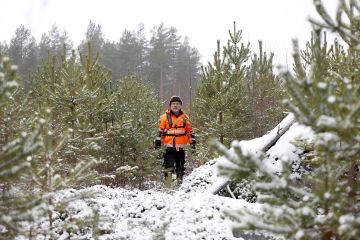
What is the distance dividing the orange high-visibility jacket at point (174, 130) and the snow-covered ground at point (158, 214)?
8.33 ft

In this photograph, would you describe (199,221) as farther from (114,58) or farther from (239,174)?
(114,58)

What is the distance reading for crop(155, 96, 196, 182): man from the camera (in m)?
9.76

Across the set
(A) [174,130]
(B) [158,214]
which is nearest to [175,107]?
(A) [174,130]

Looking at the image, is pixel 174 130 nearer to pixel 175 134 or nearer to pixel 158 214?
pixel 175 134

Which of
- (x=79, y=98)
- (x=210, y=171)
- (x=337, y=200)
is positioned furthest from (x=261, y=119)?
(x=337, y=200)

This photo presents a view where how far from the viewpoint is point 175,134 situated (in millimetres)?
9734

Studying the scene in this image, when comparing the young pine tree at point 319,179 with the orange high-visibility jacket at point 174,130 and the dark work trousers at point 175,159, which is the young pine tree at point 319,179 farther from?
the dark work trousers at point 175,159

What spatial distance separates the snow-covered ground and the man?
8.25 feet

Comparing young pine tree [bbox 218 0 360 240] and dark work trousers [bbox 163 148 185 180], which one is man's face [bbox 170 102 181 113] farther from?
young pine tree [bbox 218 0 360 240]

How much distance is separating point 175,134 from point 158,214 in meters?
4.02

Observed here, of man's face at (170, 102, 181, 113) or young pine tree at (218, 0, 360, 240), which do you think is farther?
man's face at (170, 102, 181, 113)

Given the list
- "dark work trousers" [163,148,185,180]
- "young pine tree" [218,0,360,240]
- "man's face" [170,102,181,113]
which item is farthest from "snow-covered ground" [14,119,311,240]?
"man's face" [170,102,181,113]

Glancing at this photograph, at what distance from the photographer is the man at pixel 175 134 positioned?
976 centimetres

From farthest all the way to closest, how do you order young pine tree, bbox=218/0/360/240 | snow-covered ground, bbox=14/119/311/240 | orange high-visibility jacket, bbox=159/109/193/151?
orange high-visibility jacket, bbox=159/109/193/151
snow-covered ground, bbox=14/119/311/240
young pine tree, bbox=218/0/360/240
